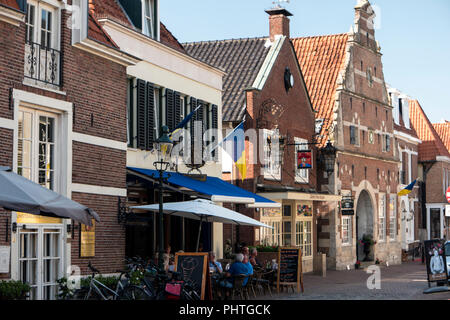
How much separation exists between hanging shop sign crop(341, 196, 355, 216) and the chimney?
7.57 m

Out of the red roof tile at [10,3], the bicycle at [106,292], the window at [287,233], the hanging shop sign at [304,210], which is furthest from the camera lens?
the hanging shop sign at [304,210]

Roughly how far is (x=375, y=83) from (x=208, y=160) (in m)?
16.1

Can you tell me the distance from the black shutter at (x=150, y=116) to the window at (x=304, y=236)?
35.2 feet

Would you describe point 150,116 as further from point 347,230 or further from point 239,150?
point 347,230

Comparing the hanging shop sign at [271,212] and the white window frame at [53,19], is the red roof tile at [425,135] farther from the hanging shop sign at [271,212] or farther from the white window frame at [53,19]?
the white window frame at [53,19]

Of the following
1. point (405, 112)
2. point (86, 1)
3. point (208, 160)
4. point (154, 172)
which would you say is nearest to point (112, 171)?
point (154, 172)

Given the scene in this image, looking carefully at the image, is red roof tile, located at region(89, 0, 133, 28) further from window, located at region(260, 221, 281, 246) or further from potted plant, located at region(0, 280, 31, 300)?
window, located at region(260, 221, 281, 246)

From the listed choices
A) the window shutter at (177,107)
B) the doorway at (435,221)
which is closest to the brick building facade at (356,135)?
the doorway at (435,221)

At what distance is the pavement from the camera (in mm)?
19484

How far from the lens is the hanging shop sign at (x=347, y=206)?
32406mm

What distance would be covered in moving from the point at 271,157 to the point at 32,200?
18009 mm

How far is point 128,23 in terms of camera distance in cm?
2088

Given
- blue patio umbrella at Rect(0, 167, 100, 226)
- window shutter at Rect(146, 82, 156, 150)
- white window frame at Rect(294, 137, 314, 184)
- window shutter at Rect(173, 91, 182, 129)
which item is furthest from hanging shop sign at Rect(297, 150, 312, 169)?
blue patio umbrella at Rect(0, 167, 100, 226)

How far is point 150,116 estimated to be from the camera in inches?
826
